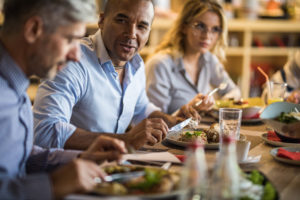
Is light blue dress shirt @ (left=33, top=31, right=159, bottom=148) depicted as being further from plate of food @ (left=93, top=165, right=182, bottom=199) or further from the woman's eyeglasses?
the woman's eyeglasses

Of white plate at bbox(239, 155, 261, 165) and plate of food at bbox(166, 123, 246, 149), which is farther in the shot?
plate of food at bbox(166, 123, 246, 149)

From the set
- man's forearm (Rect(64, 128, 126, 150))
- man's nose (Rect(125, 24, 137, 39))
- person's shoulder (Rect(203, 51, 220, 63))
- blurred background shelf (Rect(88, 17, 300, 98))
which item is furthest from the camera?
blurred background shelf (Rect(88, 17, 300, 98))

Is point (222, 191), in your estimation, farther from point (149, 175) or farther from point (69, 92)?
point (69, 92)

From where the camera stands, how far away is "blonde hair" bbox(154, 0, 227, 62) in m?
2.97

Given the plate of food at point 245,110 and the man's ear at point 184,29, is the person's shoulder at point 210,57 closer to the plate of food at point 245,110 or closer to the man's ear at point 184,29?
the man's ear at point 184,29

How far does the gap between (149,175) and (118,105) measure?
1.11 meters

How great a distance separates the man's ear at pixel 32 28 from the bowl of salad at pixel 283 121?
3.41ft

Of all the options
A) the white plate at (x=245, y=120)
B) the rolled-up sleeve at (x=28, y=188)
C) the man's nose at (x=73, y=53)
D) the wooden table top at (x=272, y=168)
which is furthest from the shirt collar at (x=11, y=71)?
A: the white plate at (x=245, y=120)

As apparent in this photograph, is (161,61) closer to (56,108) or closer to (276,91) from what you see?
(276,91)

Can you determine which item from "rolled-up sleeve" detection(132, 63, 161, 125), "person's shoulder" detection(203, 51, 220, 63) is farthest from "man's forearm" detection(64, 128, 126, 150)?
"person's shoulder" detection(203, 51, 220, 63)

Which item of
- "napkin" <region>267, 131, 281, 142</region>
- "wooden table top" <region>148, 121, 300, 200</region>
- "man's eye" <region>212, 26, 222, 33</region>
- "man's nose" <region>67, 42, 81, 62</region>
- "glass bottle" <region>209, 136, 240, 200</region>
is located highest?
"man's eye" <region>212, 26, 222, 33</region>

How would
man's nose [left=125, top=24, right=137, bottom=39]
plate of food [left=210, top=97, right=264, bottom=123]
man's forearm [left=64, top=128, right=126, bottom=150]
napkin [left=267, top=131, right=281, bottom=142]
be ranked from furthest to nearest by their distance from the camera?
plate of food [left=210, top=97, right=264, bottom=123] → man's nose [left=125, top=24, right=137, bottom=39] → napkin [left=267, top=131, right=281, bottom=142] → man's forearm [left=64, top=128, right=126, bottom=150]

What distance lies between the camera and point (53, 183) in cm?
99

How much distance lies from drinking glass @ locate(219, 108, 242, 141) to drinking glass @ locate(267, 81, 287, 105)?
92 cm
